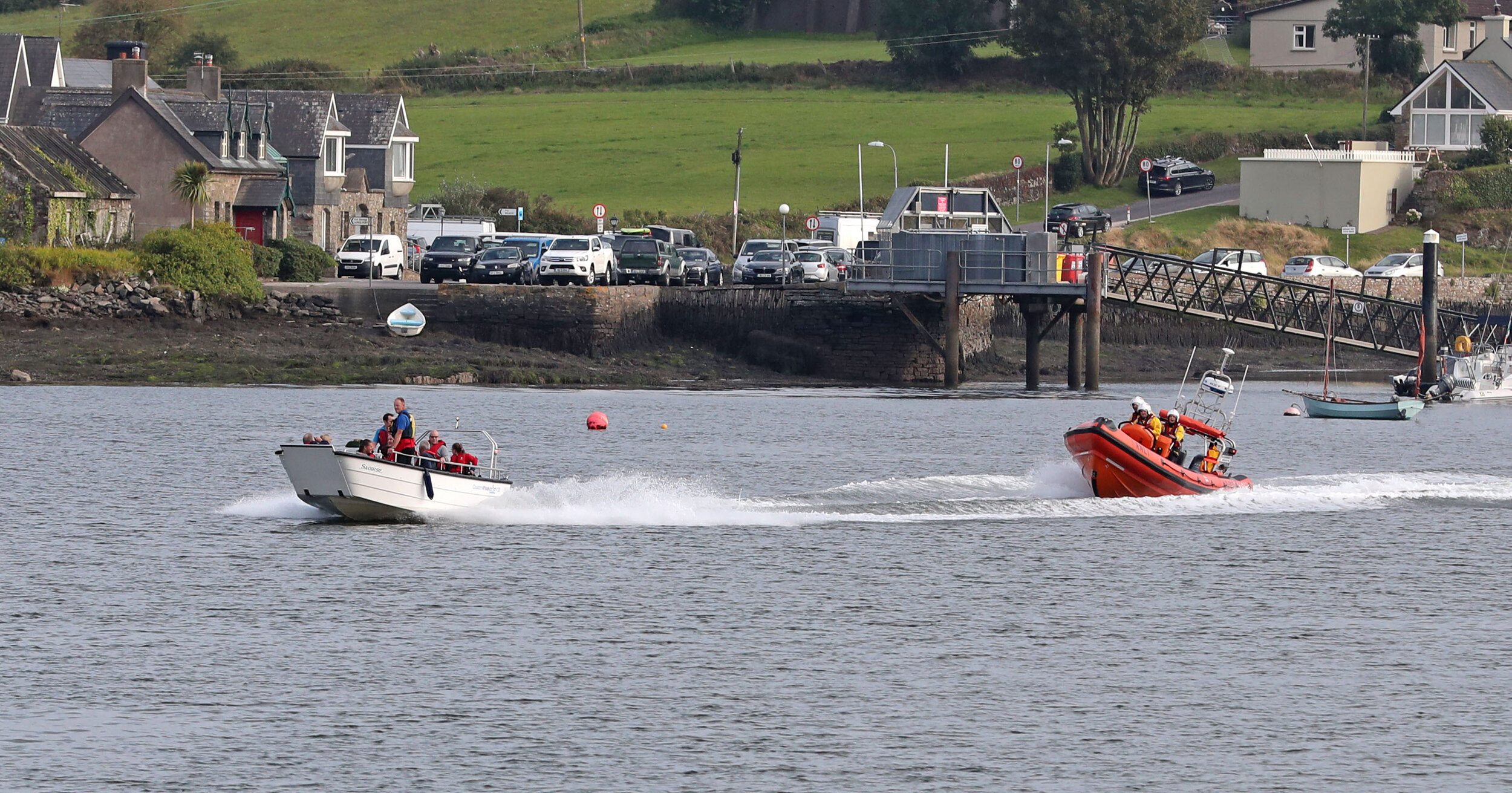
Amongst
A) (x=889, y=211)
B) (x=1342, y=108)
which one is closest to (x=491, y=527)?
(x=889, y=211)

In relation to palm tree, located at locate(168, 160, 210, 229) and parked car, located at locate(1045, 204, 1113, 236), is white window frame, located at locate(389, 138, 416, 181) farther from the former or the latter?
parked car, located at locate(1045, 204, 1113, 236)

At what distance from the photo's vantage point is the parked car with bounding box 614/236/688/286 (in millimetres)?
74625

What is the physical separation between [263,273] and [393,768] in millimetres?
54921

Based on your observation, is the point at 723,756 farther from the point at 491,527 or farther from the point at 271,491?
the point at 271,491

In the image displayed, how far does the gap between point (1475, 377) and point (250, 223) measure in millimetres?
48267

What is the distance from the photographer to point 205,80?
94.6 metres

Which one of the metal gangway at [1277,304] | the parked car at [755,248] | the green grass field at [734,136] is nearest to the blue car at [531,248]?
the parked car at [755,248]

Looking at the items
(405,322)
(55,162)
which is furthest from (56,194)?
(405,322)

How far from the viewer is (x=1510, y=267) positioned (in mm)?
98062

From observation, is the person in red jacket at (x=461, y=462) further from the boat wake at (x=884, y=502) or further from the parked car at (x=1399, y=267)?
the parked car at (x=1399, y=267)

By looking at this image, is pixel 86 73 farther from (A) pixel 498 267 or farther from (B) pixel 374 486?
(B) pixel 374 486

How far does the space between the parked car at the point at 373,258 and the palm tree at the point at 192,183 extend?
5.80 metres

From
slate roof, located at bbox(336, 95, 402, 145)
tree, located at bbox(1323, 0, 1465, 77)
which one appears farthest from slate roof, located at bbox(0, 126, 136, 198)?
tree, located at bbox(1323, 0, 1465, 77)

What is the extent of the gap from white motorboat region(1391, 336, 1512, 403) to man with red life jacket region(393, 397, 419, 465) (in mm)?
44512
